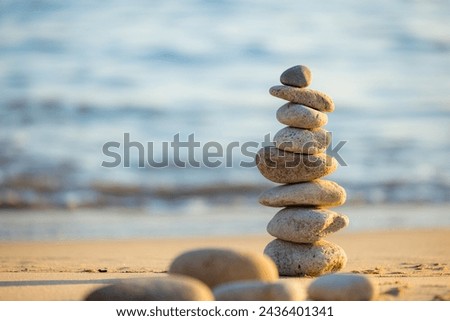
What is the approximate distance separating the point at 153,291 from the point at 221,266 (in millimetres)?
806

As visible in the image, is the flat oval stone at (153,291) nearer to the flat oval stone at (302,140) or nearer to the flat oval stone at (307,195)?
the flat oval stone at (307,195)

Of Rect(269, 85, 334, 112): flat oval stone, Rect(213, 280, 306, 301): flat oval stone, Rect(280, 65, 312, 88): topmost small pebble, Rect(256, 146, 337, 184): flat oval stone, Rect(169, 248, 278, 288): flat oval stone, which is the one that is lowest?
Rect(213, 280, 306, 301): flat oval stone

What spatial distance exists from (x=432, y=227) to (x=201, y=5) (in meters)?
6.06

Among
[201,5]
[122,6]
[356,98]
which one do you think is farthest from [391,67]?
[122,6]

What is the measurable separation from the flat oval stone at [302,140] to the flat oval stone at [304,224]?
1.69ft

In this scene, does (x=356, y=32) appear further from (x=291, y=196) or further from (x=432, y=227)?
(x=291, y=196)

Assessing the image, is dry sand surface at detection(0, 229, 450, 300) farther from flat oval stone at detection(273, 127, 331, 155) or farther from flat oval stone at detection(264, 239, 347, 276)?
flat oval stone at detection(273, 127, 331, 155)

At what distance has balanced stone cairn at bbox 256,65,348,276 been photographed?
22.2 feet

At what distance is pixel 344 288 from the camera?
5.21 m

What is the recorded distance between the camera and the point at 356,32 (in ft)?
48.8

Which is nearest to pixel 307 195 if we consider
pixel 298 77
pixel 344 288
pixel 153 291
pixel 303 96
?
pixel 303 96

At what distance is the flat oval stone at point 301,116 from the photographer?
6805mm

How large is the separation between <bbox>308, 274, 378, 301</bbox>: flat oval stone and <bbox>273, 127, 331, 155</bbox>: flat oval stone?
5.74ft

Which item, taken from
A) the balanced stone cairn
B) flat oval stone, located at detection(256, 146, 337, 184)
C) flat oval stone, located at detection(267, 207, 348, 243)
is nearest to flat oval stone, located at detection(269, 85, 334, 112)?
the balanced stone cairn
